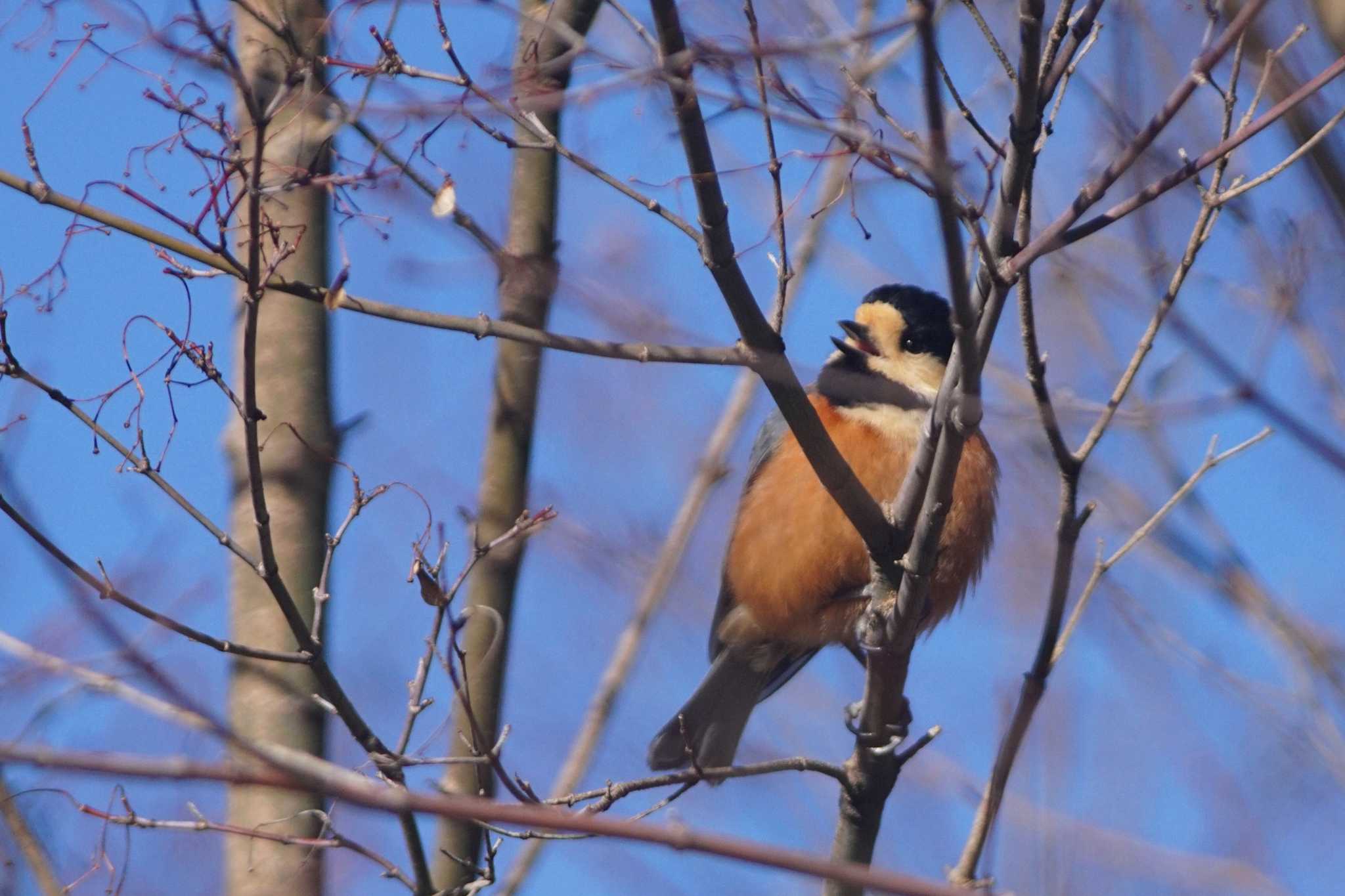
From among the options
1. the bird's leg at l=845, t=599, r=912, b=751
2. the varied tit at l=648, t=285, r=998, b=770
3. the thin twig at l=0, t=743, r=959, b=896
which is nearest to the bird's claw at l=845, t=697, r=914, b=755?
the bird's leg at l=845, t=599, r=912, b=751

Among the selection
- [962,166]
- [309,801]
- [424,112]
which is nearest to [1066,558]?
[962,166]

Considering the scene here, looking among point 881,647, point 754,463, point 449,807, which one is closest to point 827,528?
point 754,463

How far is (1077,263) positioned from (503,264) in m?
2.66

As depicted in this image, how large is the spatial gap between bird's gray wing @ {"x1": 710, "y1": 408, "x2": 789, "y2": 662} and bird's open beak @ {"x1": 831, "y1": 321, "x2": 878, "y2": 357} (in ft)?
1.07

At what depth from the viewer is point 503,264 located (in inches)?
112

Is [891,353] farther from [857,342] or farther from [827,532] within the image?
[827,532]

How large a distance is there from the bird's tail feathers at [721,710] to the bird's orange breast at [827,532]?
226 mm

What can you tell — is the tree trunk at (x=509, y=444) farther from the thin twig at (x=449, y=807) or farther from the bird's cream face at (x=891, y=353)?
the thin twig at (x=449, y=807)

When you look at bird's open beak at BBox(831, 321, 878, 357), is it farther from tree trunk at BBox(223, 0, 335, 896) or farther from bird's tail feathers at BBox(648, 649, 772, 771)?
tree trunk at BBox(223, 0, 335, 896)

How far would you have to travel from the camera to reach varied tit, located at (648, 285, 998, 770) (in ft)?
14.6

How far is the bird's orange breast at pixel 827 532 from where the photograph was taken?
4375mm

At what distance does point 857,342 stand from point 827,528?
0.74 m

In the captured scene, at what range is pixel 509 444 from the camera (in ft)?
13.1

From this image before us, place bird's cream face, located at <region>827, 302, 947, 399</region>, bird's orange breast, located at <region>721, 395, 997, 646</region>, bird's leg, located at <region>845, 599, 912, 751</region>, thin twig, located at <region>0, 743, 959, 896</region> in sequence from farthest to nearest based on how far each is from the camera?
bird's cream face, located at <region>827, 302, 947, 399</region>
bird's orange breast, located at <region>721, 395, 997, 646</region>
bird's leg, located at <region>845, 599, 912, 751</region>
thin twig, located at <region>0, 743, 959, 896</region>
